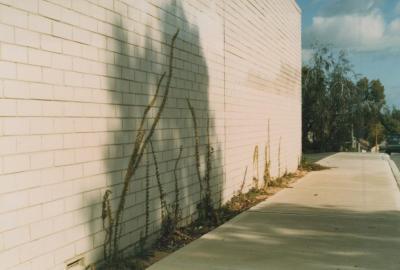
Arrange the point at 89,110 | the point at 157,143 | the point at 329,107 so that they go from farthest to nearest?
the point at 329,107 → the point at 157,143 → the point at 89,110

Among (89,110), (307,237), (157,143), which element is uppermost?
(89,110)

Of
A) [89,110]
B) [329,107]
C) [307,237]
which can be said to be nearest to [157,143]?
[89,110]

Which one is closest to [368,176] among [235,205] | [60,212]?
[235,205]

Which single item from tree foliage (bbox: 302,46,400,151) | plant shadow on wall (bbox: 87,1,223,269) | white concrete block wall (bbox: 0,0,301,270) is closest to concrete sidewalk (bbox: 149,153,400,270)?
plant shadow on wall (bbox: 87,1,223,269)

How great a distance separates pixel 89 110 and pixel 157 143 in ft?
5.34

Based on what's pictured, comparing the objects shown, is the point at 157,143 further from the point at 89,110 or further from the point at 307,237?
the point at 307,237

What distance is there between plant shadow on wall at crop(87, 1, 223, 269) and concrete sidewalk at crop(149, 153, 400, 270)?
57 cm

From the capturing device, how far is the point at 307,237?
6.69 m

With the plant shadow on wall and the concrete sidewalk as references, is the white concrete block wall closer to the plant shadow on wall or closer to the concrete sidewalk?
the plant shadow on wall

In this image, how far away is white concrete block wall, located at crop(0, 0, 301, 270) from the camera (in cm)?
414

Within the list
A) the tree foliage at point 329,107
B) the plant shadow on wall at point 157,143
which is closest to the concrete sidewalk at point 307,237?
the plant shadow on wall at point 157,143

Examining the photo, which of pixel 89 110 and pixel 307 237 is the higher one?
pixel 89 110

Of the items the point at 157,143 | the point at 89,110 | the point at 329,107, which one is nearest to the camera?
the point at 89,110

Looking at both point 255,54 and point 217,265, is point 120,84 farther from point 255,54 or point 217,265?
point 255,54
